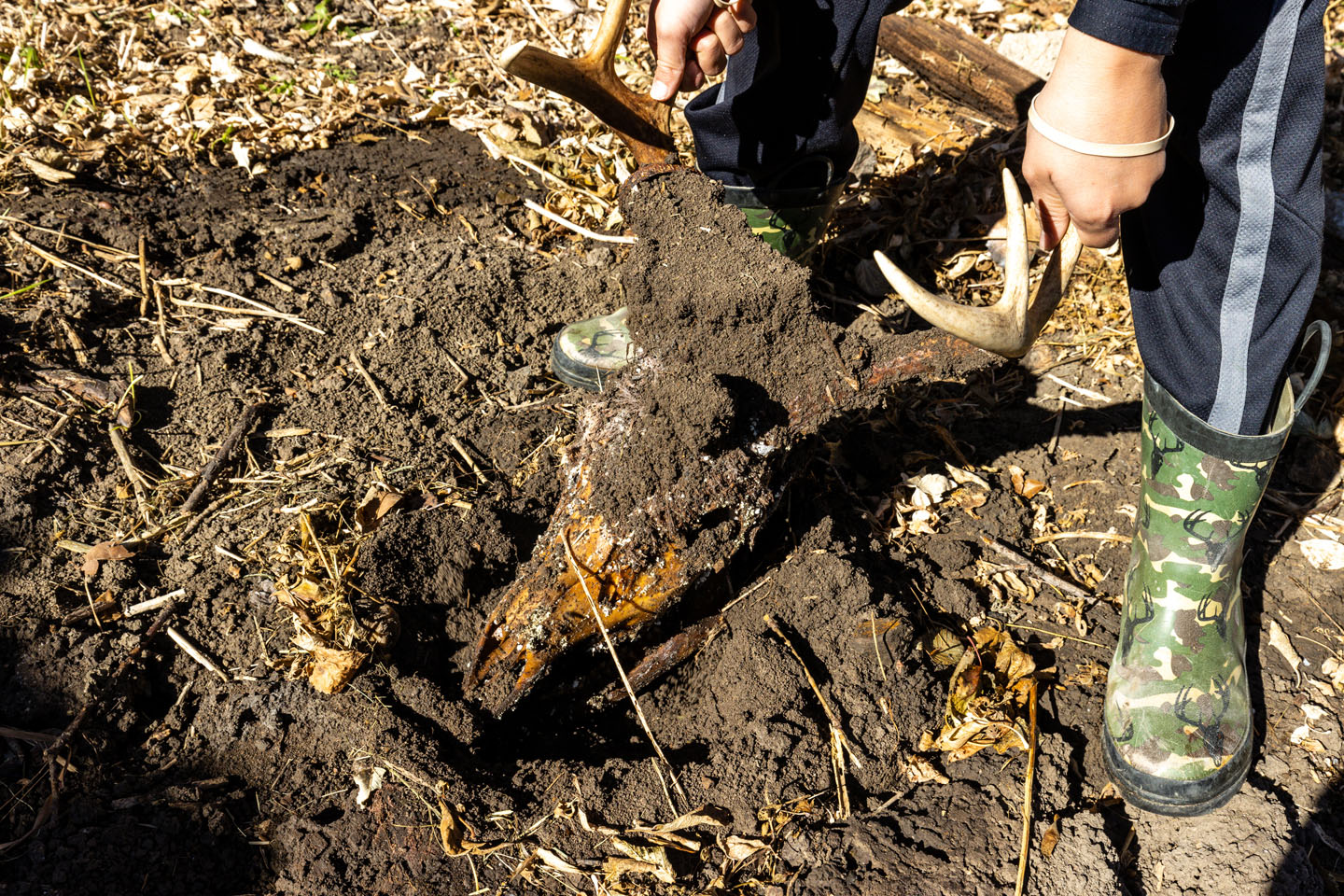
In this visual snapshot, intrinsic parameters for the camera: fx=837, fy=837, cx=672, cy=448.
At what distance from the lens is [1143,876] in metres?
2.05

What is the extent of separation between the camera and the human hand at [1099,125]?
145 centimetres

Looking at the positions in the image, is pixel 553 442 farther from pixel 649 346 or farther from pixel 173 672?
pixel 173 672

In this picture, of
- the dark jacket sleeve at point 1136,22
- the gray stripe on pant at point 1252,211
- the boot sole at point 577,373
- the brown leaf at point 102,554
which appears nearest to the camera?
the dark jacket sleeve at point 1136,22

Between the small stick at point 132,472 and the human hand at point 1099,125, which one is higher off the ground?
the human hand at point 1099,125

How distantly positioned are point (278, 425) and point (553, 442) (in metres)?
0.91

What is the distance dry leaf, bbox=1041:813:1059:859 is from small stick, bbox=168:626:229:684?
2.07 metres

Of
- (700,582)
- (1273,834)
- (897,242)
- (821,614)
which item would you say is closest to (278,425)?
(700,582)

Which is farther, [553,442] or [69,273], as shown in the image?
[69,273]

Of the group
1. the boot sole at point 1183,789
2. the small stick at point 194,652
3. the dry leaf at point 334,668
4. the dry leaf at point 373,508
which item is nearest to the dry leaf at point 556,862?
the dry leaf at point 334,668

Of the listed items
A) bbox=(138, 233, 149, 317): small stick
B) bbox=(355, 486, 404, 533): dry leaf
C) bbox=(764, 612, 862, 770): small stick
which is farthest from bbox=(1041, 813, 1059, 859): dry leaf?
bbox=(138, 233, 149, 317): small stick

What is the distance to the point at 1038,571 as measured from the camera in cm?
256

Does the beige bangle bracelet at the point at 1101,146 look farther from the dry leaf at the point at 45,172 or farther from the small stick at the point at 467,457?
the dry leaf at the point at 45,172

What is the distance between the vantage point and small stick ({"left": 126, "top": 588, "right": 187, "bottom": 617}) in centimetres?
229

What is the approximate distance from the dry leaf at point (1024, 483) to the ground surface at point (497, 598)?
1cm
